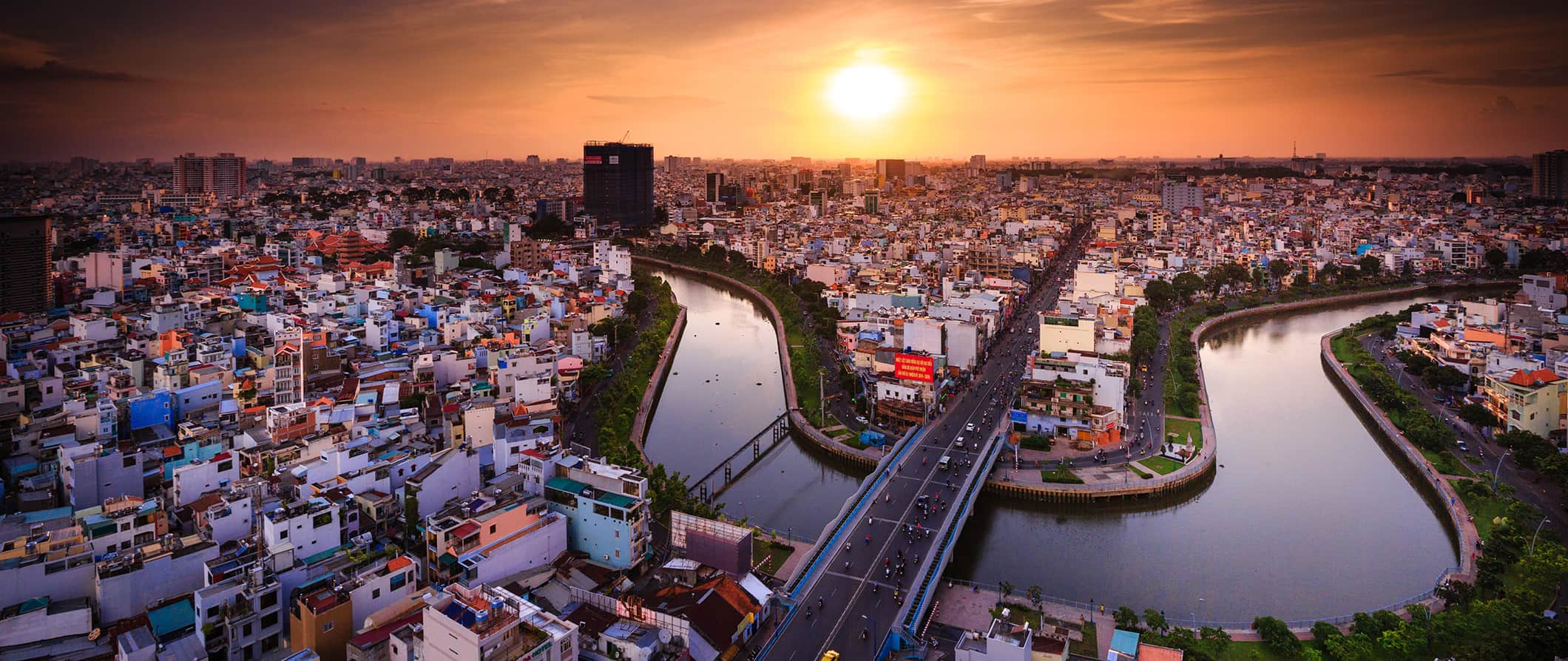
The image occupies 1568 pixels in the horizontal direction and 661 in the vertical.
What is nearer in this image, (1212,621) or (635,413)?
(1212,621)

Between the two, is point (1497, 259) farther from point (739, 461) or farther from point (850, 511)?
point (850, 511)

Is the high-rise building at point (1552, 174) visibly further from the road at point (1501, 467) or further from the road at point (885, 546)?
the road at point (885, 546)

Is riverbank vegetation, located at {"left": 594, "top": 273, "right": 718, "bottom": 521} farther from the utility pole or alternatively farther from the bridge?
the utility pole

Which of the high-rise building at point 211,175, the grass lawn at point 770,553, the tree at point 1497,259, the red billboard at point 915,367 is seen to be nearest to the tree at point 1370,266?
the tree at point 1497,259

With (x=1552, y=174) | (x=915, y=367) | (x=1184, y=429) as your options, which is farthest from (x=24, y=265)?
(x=1552, y=174)

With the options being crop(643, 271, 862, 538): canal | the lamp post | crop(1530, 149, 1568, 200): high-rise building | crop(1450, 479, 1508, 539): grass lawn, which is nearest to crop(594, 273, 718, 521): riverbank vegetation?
crop(643, 271, 862, 538): canal

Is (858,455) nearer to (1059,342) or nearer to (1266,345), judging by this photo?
(1059,342)
